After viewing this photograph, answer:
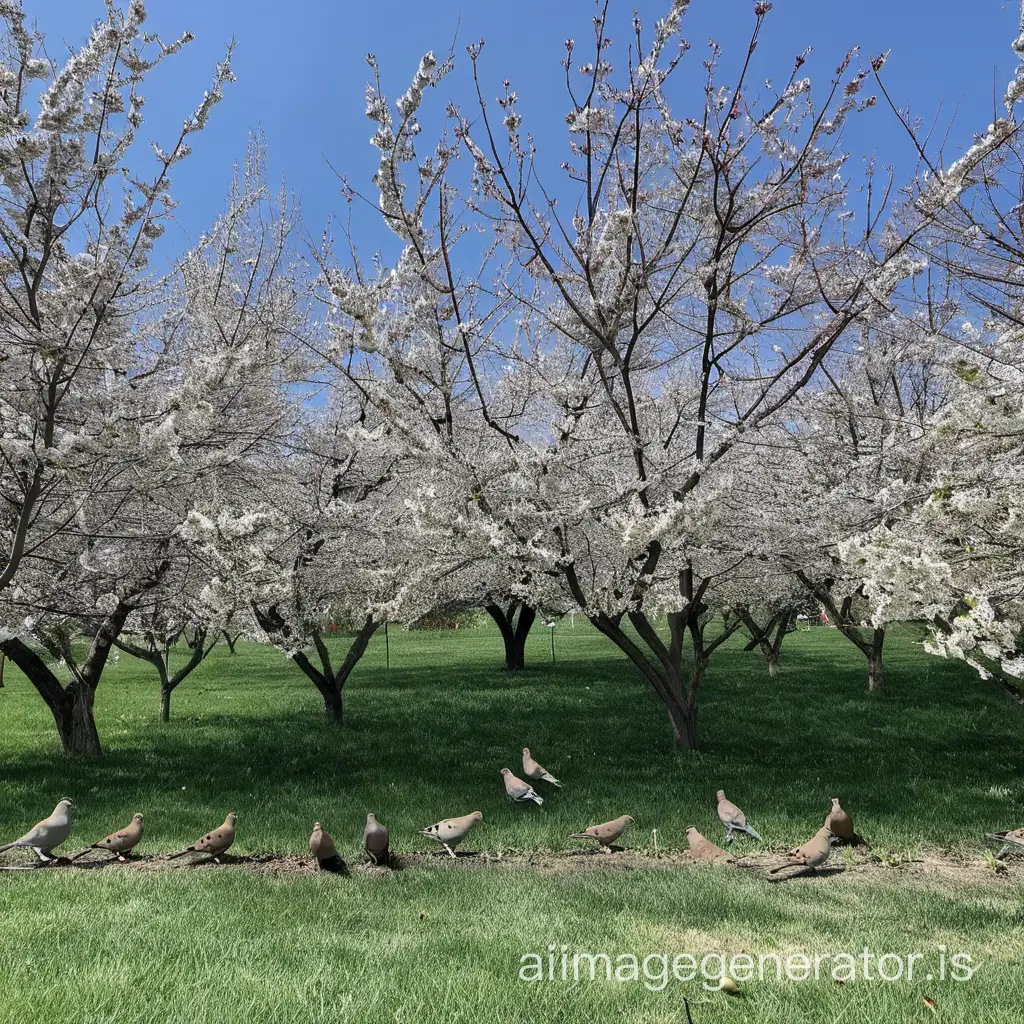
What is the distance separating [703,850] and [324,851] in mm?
2938

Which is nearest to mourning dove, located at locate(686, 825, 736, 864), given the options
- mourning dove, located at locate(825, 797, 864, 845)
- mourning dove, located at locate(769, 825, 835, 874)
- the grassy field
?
the grassy field

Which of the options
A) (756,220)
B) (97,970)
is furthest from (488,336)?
(97,970)

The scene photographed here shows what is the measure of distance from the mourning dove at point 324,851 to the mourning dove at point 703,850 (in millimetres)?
2730

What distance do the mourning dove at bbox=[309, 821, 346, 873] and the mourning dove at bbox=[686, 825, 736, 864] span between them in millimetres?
2730

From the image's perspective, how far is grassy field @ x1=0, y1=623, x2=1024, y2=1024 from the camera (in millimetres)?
3107

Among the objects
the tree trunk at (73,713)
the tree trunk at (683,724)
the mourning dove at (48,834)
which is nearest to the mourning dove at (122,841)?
the mourning dove at (48,834)

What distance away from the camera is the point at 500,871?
5.48 meters

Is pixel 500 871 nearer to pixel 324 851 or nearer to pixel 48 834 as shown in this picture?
pixel 324 851

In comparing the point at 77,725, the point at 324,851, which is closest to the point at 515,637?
the point at 77,725

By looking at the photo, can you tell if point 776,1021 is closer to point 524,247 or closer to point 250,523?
point 250,523

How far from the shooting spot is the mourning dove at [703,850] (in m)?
5.73

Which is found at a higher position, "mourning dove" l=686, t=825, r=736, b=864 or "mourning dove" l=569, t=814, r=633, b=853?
"mourning dove" l=569, t=814, r=633, b=853

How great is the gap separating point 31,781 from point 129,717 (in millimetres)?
6661

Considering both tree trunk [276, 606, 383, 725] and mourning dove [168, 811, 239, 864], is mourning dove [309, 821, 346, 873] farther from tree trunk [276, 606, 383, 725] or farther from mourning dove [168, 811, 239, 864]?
tree trunk [276, 606, 383, 725]
